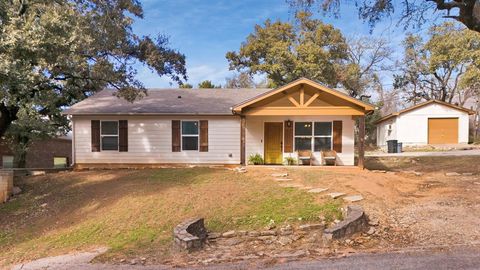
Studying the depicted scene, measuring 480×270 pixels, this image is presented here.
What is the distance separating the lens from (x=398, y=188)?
1198cm

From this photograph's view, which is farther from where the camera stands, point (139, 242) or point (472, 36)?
point (472, 36)

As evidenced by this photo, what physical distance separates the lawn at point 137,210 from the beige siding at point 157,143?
2.81 meters

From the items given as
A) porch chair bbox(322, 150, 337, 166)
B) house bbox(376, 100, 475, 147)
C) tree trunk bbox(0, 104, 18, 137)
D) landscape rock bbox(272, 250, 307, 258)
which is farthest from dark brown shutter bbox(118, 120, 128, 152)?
house bbox(376, 100, 475, 147)

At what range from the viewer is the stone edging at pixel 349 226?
743 centimetres

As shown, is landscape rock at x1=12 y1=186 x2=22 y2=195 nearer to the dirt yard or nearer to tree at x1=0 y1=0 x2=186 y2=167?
the dirt yard

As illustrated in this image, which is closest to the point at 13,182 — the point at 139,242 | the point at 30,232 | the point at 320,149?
the point at 30,232

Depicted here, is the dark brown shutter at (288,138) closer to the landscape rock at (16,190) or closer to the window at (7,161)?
the landscape rock at (16,190)

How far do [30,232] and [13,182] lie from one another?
18.0 ft

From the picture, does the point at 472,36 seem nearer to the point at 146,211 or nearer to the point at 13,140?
the point at 146,211

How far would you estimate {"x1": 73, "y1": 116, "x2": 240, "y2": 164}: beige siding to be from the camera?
17094mm

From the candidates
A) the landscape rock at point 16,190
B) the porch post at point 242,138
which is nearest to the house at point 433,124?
the porch post at point 242,138

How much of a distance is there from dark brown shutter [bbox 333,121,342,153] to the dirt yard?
2234 mm

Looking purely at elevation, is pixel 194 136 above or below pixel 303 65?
below

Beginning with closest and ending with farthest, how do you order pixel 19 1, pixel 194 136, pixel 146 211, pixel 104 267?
pixel 104 267 < pixel 146 211 < pixel 19 1 < pixel 194 136
